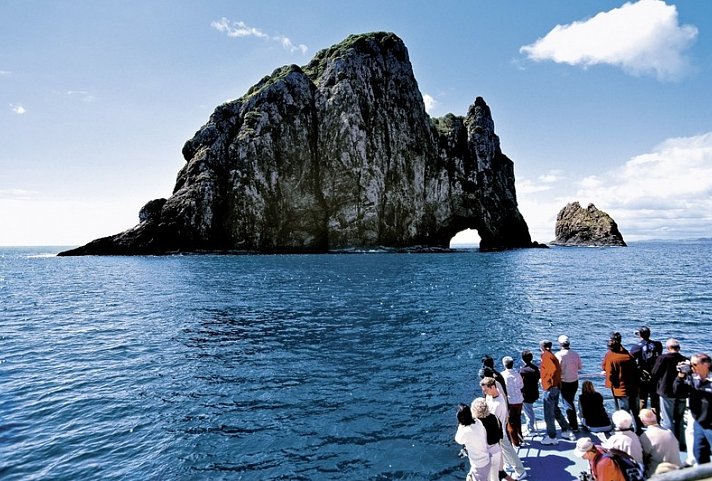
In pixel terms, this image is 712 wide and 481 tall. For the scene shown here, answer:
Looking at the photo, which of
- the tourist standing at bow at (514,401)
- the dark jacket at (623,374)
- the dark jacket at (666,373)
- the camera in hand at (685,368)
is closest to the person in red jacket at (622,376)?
the dark jacket at (623,374)

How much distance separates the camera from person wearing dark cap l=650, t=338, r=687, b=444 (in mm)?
9641

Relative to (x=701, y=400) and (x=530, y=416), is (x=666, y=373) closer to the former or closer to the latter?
(x=701, y=400)

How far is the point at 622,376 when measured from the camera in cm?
1046

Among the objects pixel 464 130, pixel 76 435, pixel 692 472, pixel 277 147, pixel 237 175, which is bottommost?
pixel 76 435

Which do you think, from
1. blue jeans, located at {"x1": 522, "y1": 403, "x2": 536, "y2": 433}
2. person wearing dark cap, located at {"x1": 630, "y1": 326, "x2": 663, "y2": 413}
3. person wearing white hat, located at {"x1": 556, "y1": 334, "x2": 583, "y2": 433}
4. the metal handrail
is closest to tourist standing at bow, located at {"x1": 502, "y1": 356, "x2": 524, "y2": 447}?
blue jeans, located at {"x1": 522, "y1": 403, "x2": 536, "y2": 433}

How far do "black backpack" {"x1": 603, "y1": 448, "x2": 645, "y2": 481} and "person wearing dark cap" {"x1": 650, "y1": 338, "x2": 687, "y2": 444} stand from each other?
14.6 ft

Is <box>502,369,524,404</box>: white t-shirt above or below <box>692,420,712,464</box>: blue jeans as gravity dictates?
above

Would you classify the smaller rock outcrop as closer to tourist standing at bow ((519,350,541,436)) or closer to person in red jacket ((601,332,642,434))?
person in red jacket ((601,332,642,434))

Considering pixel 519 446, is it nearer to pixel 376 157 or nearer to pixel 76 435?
pixel 76 435

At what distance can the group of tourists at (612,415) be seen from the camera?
7176 mm

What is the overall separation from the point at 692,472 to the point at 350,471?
24.5 ft

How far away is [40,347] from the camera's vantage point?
76.6 ft

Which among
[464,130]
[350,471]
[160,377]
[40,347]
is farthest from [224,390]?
[464,130]

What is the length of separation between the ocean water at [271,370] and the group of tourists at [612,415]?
2.30 meters
